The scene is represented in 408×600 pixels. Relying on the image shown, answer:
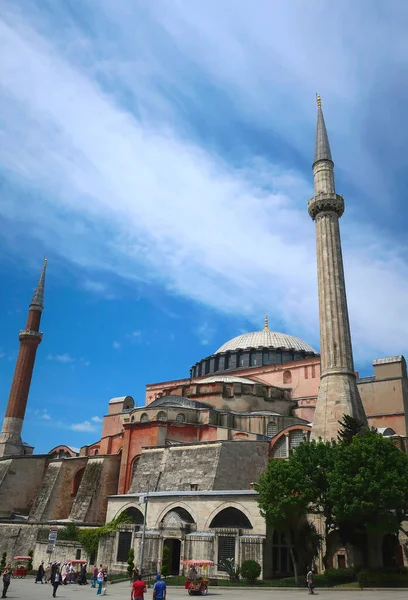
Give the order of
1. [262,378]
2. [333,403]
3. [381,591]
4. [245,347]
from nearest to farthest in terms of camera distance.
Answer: [381,591]
[333,403]
[262,378]
[245,347]

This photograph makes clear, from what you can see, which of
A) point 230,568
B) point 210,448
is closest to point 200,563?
point 230,568

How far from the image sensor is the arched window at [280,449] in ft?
79.4

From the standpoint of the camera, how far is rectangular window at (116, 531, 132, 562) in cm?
2044

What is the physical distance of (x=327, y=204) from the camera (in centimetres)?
2645

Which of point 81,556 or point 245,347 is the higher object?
point 245,347

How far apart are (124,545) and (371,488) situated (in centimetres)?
1038

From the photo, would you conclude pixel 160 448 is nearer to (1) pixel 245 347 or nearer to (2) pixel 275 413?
(2) pixel 275 413

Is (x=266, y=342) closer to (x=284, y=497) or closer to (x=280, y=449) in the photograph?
(x=280, y=449)

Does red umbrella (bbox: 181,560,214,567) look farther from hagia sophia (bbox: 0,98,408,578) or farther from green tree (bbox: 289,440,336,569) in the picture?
green tree (bbox: 289,440,336,569)

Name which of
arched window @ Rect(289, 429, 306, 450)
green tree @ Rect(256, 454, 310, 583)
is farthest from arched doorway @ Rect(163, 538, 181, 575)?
arched window @ Rect(289, 429, 306, 450)

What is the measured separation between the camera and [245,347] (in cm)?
3838

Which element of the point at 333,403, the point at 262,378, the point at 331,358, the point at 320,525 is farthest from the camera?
the point at 262,378

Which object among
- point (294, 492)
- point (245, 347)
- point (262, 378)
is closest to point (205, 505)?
point (294, 492)

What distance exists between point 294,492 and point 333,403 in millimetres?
5156
